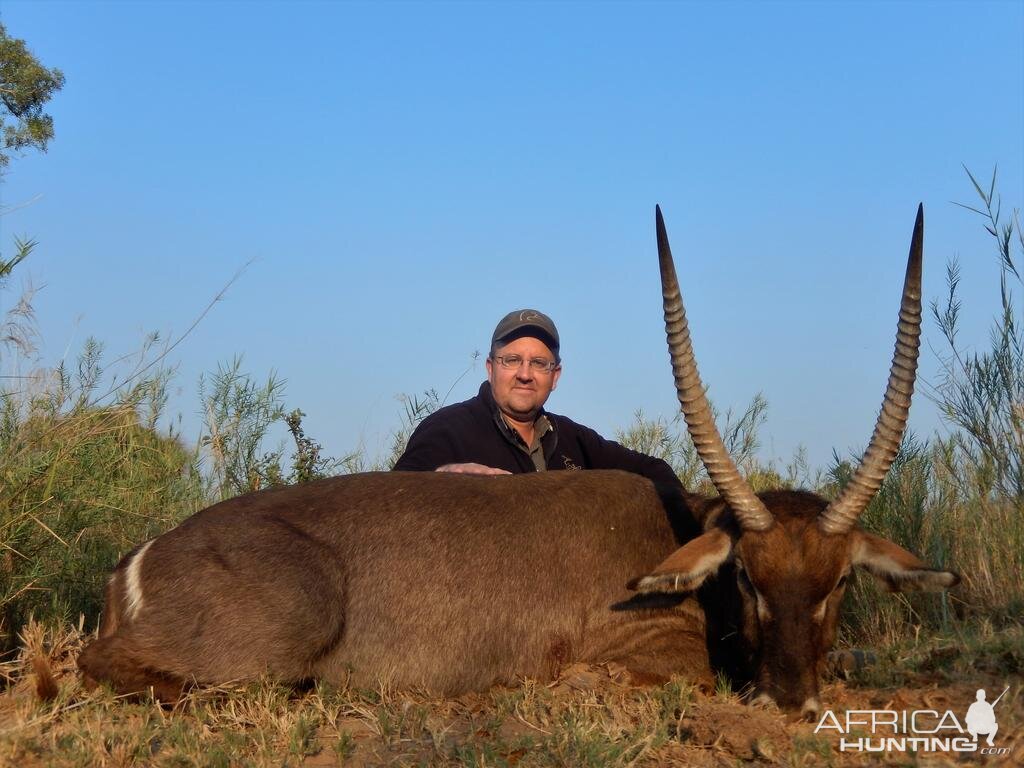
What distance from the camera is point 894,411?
14.9 feet

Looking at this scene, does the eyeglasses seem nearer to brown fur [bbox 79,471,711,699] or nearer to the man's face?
the man's face

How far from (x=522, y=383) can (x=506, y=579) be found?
232 centimetres

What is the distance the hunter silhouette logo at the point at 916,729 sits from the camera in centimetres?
362

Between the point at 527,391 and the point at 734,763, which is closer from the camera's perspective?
the point at 734,763

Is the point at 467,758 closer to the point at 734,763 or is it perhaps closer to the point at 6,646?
the point at 734,763

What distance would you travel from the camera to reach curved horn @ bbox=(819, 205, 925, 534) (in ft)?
Answer: 14.5

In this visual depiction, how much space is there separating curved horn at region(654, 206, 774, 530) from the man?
2040mm

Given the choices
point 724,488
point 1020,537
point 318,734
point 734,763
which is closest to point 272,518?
point 318,734

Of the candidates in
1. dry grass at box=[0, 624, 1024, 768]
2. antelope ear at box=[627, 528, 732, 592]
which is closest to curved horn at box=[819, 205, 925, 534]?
antelope ear at box=[627, 528, 732, 592]

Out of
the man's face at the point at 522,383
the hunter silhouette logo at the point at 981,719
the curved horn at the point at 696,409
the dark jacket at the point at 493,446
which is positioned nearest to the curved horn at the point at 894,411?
the curved horn at the point at 696,409

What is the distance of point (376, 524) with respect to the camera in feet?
16.5

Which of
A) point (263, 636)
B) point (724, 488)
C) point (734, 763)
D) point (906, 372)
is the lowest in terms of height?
point (734, 763)

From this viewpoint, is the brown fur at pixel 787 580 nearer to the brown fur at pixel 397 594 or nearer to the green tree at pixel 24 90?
the brown fur at pixel 397 594

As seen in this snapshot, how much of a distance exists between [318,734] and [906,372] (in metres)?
2.83
